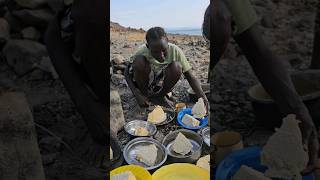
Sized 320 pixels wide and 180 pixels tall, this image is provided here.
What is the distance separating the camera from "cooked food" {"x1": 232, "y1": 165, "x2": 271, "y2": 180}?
0.96 meters

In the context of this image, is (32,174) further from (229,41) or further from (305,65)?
(305,65)

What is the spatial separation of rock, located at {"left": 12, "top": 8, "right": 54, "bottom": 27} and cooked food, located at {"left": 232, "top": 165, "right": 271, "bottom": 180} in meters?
0.71

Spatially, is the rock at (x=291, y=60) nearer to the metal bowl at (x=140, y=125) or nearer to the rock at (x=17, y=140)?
the metal bowl at (x=140, y=125)

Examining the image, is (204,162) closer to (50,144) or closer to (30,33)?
(50,144)

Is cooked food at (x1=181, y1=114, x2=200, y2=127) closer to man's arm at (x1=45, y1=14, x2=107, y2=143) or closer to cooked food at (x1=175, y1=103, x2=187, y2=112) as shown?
cooked food at (x1=175, y1=103, x2=187, y2=112)

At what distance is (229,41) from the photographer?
3.19 feet

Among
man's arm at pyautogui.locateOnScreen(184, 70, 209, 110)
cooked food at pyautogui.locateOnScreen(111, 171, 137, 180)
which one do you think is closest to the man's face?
man's arm at pyautogui.locateOnScreen(184, 70, 209, 110)

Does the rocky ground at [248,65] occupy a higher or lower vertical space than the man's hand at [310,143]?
higher

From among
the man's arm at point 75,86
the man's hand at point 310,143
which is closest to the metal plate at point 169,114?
the man's arm at point 75,86

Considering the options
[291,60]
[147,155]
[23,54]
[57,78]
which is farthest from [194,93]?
[23,54]

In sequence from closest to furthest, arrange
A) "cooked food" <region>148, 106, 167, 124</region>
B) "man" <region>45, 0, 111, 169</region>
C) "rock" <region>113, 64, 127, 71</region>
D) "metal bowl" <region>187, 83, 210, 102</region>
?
"man" <region>45, 0, 111, 169</region>, "cooked food" <region>148, 106, 167, 124</region>, "metal bowl" <region>187, 83, 210, 102</region>, "rock" <region>113, 64, 127, 71</region>

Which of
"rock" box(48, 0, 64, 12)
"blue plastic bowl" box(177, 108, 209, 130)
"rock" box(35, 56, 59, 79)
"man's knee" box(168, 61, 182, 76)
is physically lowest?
"blue plastic bowl" box(177, 108, 209, 130)

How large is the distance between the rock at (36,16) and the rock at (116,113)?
346mm

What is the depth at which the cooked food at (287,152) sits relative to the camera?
938 mm
